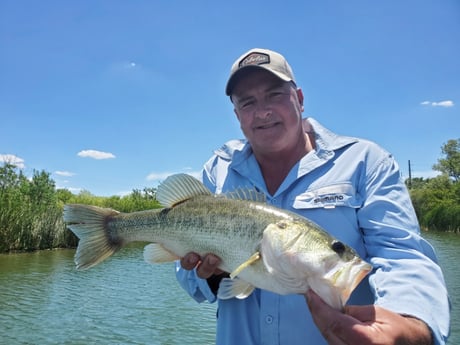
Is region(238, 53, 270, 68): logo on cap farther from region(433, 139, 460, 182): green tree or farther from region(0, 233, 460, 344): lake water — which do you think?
region(433, 139, 460, 182): green tree

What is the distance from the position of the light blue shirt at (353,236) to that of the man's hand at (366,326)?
9 cm

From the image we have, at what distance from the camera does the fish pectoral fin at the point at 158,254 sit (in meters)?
2.99

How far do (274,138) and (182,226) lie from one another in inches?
35.4

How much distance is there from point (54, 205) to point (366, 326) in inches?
1420

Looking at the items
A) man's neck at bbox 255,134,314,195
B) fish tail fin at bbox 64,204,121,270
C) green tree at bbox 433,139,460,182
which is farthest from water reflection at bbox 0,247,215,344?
green tree at bbox 433,139,460,182

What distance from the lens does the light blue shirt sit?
6.76 ft

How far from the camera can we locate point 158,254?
9.94 ft

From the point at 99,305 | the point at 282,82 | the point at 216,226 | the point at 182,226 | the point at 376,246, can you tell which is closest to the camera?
the point at 376,246

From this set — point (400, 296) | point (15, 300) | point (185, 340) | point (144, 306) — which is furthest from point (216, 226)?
point (15, 300)

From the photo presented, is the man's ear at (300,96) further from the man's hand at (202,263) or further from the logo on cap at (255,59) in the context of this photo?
the man's hand at (202,263)

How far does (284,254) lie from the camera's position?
2.17 m

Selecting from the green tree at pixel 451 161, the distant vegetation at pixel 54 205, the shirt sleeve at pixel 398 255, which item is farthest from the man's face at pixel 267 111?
the green tree at pixel 451 161

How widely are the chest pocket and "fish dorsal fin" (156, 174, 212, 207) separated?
2.29ft

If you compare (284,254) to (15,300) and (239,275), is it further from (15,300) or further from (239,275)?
(15,300)
